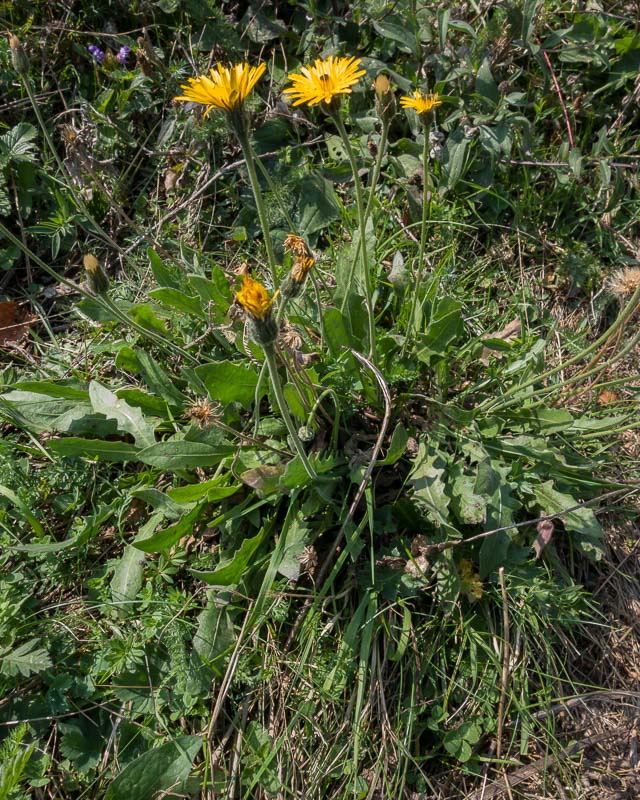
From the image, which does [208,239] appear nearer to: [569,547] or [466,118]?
[466,118]

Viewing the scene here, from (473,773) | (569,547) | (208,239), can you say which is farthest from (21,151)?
(473,773)

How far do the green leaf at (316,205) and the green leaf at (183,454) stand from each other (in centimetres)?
139

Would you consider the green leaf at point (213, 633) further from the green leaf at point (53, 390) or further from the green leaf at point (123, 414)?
the green leaf at point (53, 390)

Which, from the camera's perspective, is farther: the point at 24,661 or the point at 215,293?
the point at 215,293

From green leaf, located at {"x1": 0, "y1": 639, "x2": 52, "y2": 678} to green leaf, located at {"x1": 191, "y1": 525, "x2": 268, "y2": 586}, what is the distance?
722 millimetres

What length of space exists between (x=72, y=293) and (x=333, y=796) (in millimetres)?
2816

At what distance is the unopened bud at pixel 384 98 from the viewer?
1907 millimetres

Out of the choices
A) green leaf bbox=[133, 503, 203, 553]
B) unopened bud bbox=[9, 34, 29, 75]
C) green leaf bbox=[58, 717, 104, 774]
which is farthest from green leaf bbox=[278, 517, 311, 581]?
unopened bud bbox=[9, 34, 29, 75]

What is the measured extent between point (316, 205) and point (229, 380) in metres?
1.29

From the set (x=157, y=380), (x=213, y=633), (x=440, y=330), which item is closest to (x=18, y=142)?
(x=157, y=380)

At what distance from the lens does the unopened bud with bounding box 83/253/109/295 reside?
198cm

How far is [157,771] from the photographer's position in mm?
2229

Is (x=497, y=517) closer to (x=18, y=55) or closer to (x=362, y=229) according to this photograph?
(x=362, y=229)

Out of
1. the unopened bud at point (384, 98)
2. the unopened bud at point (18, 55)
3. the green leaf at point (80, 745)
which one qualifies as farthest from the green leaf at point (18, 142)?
the green leaf at point (80, 745)
